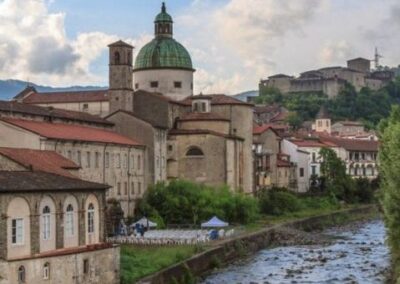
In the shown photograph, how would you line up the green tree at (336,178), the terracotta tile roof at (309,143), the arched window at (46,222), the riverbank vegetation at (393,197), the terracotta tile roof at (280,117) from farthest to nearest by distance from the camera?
1. the terracotta tile roof at (280,117)
2. the terracotta tile roof at (309,143)
3. the green tree at (336,178)
4. the riverbank vegetation at (393,197)
5. the arched window at (46,222)

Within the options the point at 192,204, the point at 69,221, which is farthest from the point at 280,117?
the point at 69,221

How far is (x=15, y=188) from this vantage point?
34.4 m

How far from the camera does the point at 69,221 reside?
3822 centimetres

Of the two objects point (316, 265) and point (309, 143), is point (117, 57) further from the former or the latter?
point (309, 143)

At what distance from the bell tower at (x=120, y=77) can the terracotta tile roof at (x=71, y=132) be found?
6701 mm

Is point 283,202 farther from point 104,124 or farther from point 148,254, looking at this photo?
point 148,254

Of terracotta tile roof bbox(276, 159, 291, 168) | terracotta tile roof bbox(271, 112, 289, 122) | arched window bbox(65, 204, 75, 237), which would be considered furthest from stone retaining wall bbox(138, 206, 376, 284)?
terracotta tile roof bbox(271, 112, 289, 122)

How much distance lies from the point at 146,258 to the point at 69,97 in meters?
42.5

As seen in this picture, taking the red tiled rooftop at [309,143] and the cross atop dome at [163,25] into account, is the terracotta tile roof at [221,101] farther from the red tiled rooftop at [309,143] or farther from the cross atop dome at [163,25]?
the red tiled rooftop at [309,143]

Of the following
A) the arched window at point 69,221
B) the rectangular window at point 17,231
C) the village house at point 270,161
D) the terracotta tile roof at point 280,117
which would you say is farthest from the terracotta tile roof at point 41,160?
the terracotta tile roof at point 280,117

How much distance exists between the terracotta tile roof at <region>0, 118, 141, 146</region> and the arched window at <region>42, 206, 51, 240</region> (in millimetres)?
19548

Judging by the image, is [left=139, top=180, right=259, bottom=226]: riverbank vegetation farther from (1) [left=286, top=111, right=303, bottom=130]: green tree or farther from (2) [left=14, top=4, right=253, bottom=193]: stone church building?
(1) [left=286, top=111, right=303, bottom=130]: green tree

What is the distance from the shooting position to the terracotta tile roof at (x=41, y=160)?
44781mm

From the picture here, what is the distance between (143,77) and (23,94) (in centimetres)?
1538
